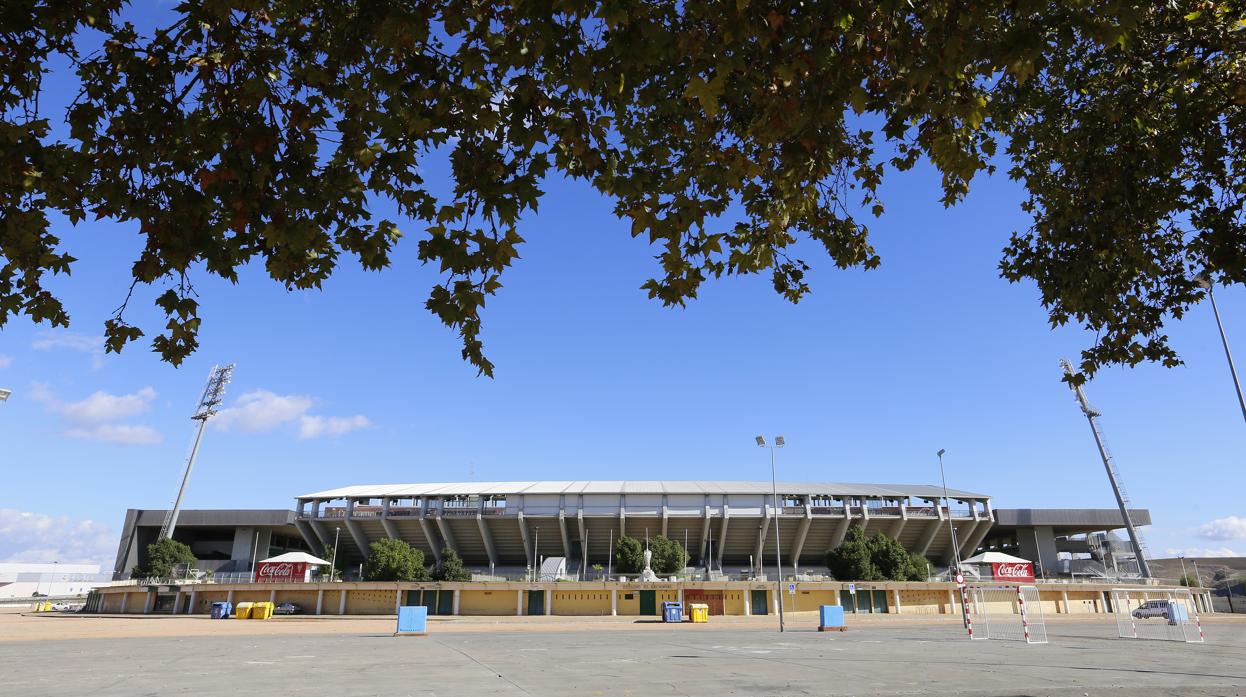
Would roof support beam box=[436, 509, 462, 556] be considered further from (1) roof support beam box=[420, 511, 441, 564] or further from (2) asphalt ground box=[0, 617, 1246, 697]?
(2) asphalt ground box=[0, 617, 1246, 697]

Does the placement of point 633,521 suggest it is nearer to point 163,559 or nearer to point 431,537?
point 431,537

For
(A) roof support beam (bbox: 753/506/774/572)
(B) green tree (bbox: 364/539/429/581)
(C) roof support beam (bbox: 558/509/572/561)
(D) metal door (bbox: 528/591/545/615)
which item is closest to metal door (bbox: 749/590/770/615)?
(A) roof support beam (bbox: 753/506/774/572)

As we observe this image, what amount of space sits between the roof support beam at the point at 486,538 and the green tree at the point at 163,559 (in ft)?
96.4

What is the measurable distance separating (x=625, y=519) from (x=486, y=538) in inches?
580

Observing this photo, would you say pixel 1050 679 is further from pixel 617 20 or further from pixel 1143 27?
pixel 617 20

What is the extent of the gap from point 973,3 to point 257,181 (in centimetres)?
522

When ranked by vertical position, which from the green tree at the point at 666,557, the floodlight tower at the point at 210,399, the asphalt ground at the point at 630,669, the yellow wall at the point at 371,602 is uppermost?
the floodlight tower at the point at 210,399

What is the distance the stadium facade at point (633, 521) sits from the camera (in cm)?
6731

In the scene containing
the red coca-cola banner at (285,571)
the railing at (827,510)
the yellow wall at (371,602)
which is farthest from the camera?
the railing at (827,510)

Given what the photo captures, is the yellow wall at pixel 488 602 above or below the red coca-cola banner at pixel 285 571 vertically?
below

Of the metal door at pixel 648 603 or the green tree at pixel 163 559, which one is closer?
the metal door at pixel 648 603

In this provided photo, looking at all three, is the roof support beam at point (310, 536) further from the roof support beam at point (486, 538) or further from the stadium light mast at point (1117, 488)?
the stadium light mast at point (1117, 488)

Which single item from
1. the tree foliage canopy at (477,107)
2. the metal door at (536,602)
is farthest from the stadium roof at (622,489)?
the tree foliage canopy at (477,107)

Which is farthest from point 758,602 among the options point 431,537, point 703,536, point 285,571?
point 285,571
